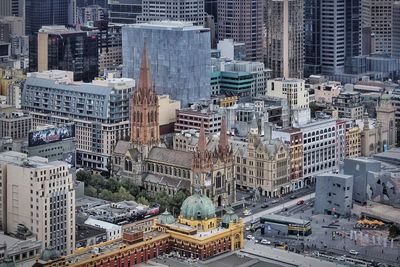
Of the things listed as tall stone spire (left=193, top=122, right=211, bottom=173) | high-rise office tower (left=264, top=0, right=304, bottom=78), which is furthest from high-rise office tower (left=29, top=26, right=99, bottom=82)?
tall stone spire (left=193, top=122, right=211, bottom=173)

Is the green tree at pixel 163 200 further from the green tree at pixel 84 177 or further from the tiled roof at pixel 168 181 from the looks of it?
the green tree at pixel 84 177

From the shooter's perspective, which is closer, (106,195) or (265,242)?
(265,242)

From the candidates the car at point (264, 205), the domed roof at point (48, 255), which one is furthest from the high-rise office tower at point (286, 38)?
the domed roof at point (48, 255)

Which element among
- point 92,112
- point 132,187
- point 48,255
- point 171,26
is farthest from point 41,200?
point 171,26

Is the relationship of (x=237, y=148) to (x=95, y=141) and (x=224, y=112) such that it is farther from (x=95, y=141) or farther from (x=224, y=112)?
(x=95, y=141)

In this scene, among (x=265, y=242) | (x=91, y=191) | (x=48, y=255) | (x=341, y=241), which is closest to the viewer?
(x=48, y=255)

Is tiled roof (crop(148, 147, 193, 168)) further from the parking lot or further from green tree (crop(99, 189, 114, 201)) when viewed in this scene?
the parking lot

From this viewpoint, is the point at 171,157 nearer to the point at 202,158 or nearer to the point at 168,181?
the point at 168,181

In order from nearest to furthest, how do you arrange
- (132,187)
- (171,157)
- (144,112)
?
1. (132,187)
2. (171,157)
3. (144,112)
